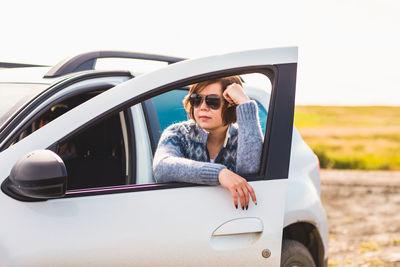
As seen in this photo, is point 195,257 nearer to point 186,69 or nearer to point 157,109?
point 186,69

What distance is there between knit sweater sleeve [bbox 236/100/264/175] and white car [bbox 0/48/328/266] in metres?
0.04

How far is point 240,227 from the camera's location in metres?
2.19

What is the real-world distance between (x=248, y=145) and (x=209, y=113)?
0.32 metres

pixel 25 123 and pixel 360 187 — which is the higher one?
pixel 360 187

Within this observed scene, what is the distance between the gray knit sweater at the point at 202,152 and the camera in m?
2.17

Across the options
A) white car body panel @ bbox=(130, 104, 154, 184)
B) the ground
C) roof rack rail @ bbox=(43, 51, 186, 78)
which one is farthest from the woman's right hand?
the ground

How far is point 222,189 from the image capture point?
7.19 feet

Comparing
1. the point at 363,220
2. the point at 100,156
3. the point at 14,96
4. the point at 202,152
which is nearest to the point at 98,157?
the point at 100,156

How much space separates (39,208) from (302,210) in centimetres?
139

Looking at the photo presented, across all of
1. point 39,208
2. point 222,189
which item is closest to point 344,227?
point 222,189

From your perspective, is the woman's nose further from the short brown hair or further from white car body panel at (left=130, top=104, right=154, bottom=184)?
white car body panel at (left=130, top=104, right=154, bottom=184)

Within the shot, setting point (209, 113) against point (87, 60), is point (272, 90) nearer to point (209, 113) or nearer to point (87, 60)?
point (209, 113)

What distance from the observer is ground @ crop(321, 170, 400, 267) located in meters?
5.68

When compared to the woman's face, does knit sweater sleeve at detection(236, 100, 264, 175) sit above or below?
below
